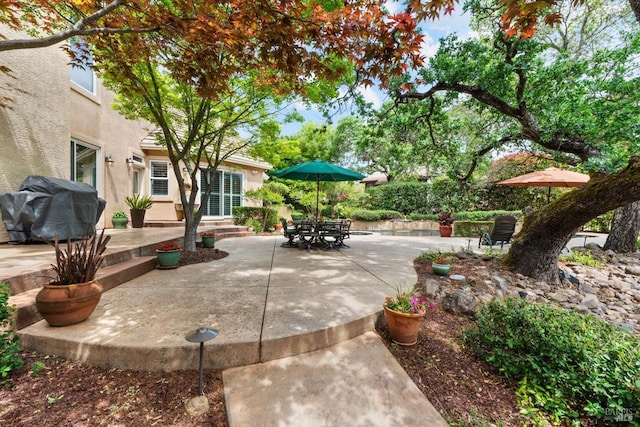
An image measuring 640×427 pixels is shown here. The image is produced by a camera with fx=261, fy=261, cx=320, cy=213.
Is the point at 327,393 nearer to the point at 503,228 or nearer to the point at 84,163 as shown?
the point at 503,228

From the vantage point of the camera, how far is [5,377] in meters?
2.00

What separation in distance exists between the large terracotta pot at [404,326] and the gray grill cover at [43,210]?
17.5 ft

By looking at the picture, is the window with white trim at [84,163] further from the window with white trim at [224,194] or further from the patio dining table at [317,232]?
the patio dining table at [317,232]

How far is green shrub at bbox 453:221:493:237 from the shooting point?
11.5 meters

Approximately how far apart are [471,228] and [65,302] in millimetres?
Answer: 13052

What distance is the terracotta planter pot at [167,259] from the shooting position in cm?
481

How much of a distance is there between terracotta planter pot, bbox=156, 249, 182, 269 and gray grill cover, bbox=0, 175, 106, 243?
126cm

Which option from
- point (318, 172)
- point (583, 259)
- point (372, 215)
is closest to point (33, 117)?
point (318, 172)

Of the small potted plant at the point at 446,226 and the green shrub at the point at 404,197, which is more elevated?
the green shrub at the point at 404,197

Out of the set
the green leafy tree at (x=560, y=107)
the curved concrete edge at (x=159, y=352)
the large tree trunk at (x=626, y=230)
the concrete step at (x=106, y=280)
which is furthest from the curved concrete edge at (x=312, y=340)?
the large tree trunk at (x=626, y=230)

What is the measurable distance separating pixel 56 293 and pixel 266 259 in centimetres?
370

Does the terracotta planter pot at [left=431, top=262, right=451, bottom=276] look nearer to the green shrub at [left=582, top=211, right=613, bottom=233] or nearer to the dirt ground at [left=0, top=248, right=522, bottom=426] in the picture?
the dirt ground at [left=0, top=248, right=522, bottom=426]

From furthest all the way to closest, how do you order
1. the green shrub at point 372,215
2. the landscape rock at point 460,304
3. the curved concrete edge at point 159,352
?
1. the green shrub at point 372,215
2. the landscape rock at point 460,304
3. the curved concrete edge at point 159,352

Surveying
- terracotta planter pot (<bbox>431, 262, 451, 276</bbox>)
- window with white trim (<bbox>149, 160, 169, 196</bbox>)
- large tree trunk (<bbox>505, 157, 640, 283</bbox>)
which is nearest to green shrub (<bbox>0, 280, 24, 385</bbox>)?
terracotta planter pot (<bbox>431, 262, 451, 276</bbox>)
